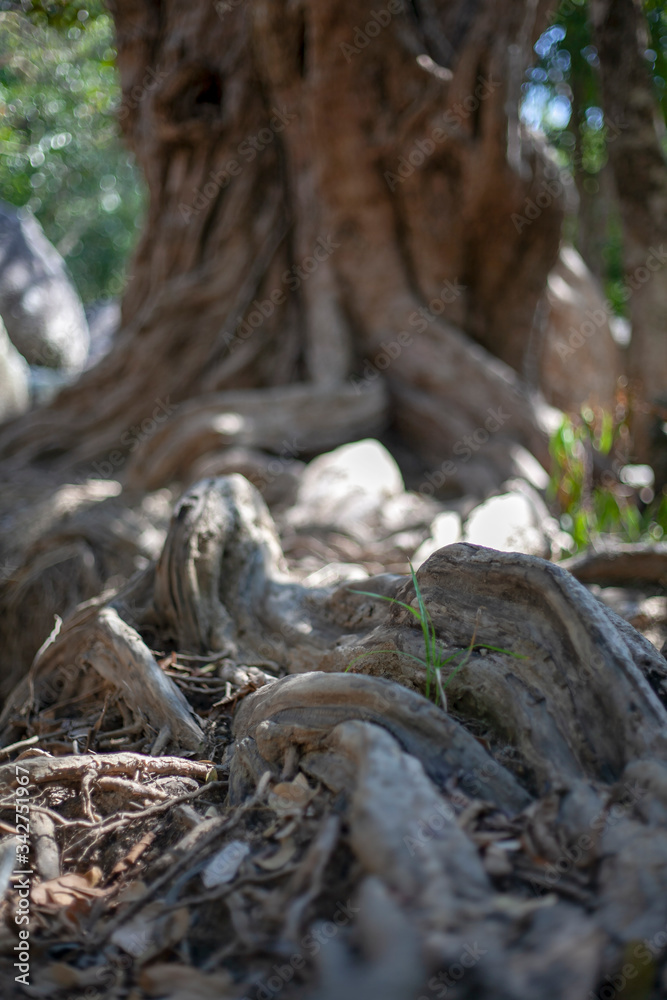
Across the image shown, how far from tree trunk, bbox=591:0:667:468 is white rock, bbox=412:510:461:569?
57.8 inches

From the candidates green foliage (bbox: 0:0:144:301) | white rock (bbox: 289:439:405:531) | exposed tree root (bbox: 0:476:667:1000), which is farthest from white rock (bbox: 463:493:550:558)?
green foliage (bbox: 0:0:144:301)

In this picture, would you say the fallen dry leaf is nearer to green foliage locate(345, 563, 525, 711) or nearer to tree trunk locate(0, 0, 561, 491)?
green foliage locate(345, 563, 525, 711)

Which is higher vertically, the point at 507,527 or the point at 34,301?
the point at 507,527

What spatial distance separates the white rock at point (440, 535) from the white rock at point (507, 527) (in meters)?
0.08

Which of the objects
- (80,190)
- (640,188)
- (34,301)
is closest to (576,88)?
(640,188)

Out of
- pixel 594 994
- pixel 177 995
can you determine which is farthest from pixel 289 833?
pixel 594 994

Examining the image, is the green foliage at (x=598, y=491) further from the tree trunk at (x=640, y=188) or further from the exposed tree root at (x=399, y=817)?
the exposed tree root at (x=399, y=817)

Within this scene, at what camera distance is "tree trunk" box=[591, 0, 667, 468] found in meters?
4.15

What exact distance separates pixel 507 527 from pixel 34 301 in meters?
13.4

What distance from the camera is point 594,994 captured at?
2.85 ft

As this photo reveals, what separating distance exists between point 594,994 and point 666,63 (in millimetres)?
8656

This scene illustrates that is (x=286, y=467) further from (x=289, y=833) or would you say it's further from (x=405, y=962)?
(x=405, y=962)

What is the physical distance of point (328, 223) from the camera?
5.05 meters

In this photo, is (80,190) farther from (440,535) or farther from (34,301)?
(440,535)
